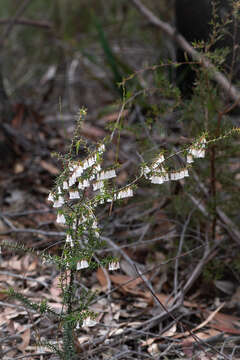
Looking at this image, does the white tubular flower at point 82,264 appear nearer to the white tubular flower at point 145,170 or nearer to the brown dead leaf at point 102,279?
the white tubular flower at point 145,170

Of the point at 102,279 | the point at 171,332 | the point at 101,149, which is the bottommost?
the point at 171,332

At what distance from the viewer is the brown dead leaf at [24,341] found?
1.81 meters

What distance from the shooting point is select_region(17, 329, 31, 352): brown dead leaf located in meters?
1.81

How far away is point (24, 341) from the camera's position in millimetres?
1834

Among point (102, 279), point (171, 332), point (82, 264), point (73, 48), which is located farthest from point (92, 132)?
point (82, 264)

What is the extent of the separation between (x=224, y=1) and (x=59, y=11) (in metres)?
3.13

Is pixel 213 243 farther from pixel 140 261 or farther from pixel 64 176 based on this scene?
pixel 64 176

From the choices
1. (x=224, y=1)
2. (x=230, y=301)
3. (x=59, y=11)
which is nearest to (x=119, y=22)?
(x=59, y=11)

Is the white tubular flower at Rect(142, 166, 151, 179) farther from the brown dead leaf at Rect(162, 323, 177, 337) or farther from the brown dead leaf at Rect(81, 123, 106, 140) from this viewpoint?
the brown dead leaf at Rect(81, 123, 106, 140)

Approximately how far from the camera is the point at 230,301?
2.24 meters

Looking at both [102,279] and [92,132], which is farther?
[92,132]

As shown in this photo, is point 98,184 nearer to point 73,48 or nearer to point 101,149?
point 101,149

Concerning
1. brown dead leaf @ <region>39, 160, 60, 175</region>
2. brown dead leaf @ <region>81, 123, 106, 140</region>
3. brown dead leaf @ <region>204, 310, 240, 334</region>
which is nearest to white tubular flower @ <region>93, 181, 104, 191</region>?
brown dead leaf @ <region>204, 310, 240, 334</region>

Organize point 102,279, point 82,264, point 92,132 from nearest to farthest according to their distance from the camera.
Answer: point 82,264 → point 102,279 → point 92,132
